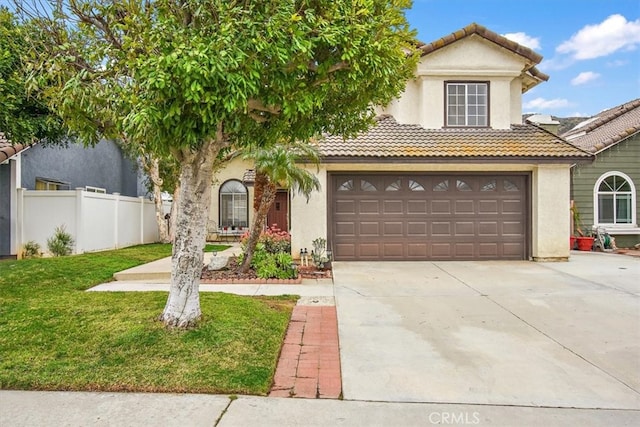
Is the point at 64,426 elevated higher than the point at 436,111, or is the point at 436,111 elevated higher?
the point at 436,111

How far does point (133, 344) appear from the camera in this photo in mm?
4367

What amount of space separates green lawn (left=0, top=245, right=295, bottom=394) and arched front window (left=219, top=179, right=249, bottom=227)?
38.1 ft

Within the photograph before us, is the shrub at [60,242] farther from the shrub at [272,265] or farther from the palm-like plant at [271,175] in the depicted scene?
the palm-like plant at [271,175]

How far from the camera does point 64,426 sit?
3.04 meters

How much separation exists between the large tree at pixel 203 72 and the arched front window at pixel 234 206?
1324 cm

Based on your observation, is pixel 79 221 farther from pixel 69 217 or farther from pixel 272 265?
pixel 272 265

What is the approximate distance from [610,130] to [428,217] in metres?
10.1

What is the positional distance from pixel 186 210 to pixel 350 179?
23.4ft

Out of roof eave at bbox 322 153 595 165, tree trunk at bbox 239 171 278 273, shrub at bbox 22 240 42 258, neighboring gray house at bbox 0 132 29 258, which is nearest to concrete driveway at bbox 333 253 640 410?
tree trunk at bbox 239 171 278 273

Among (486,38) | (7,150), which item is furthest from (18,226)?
(486,38)

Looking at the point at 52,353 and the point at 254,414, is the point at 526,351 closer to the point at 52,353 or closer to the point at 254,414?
the point at 254,414

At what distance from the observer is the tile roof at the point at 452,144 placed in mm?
10617

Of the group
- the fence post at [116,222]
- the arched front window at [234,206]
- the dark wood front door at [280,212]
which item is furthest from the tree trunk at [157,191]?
the dark wood front door at [280,212]

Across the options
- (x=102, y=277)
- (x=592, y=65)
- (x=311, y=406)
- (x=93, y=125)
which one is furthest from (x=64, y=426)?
(x=592, y=65)
